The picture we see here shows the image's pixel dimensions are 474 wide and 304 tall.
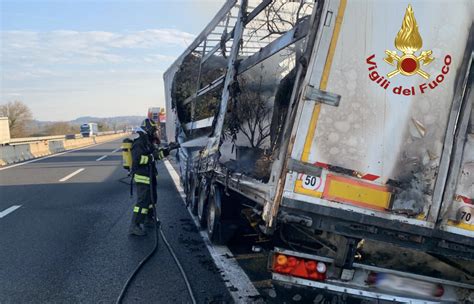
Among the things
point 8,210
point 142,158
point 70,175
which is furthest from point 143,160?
point 70,175

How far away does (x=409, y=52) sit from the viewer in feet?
10.1

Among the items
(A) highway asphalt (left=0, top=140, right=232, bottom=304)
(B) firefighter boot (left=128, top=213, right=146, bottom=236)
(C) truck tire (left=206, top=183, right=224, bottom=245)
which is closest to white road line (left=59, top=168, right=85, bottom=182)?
(A) highway asphalt (left=0, top=140, right=232, bottom=304)

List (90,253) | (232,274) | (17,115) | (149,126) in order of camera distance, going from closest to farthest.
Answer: (232,274) < (90,253) < (149,126) < (17,115)

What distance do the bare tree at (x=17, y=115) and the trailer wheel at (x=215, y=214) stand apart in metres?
57.9

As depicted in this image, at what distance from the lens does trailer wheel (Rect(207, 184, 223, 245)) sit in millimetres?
5723

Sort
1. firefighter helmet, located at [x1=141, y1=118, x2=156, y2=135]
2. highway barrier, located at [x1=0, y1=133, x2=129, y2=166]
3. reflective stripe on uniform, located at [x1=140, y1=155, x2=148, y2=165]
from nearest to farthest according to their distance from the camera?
reflective stripe on uniform, located at [x1=140, y1=155, x2=148, y2=165]
firefighter helmet, located at [x1=141, y1=118, x2=156, y2=135]
highway barrier, located at [x1=0, y1=133, x2=129, y2=166]

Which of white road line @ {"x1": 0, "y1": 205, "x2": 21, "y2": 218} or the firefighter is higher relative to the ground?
the firefighter

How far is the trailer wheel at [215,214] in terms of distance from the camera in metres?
5.72

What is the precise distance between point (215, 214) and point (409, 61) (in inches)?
135

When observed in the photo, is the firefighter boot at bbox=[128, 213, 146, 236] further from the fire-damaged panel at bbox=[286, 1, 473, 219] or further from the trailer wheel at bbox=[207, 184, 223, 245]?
the fire-damaged panel at bbox=[286, 1, 473, 219]

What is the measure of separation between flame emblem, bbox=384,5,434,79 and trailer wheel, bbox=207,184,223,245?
3.21 m

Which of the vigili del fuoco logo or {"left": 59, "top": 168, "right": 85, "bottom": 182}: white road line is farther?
{"left": 59, "top": 168, "right": 85, "bottom": 182}: white road line

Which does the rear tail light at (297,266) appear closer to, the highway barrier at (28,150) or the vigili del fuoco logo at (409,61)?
the vigili del fuoco logo at (409,61)

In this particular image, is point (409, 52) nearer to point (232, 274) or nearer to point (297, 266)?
point (297, 266)
